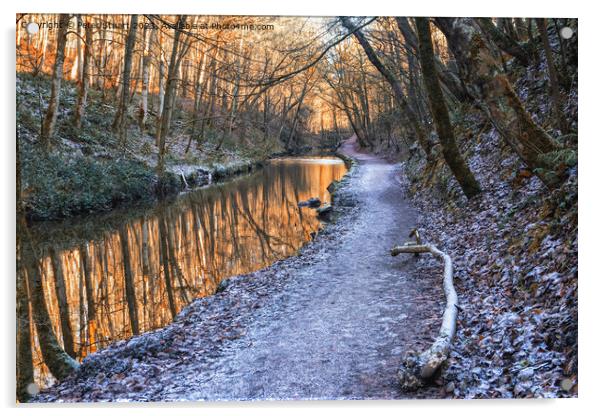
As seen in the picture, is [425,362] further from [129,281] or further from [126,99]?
[126,99]

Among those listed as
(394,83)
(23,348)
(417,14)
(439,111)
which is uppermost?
(394,83)

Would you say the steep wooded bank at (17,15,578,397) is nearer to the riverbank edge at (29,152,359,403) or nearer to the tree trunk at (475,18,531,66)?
the tree trunk at (475,18,531,66)

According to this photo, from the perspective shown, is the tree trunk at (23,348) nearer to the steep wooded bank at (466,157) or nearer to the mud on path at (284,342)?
the steep wooded bank at (466,157)

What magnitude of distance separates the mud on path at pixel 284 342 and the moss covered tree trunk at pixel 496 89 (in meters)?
2.33

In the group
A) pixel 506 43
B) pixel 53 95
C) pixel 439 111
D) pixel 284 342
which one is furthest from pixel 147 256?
pixel 506 43

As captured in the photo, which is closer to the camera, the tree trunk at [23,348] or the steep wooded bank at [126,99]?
the tree trunk at [23,348]

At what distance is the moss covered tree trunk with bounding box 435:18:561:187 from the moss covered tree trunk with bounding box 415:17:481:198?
524 millimetres

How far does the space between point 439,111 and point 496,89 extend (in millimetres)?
1280

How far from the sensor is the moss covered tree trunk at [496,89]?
6.16 meters

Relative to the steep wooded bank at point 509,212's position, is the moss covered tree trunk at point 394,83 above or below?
above

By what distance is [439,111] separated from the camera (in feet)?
24.7

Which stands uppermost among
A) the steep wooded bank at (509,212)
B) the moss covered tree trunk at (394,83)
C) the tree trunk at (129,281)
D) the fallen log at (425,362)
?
the moss covered tree trunk at (394,83)

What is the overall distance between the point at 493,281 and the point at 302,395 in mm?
2648

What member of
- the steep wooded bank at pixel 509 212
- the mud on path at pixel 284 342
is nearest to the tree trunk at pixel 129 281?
the mud on path at pixel 284 342
